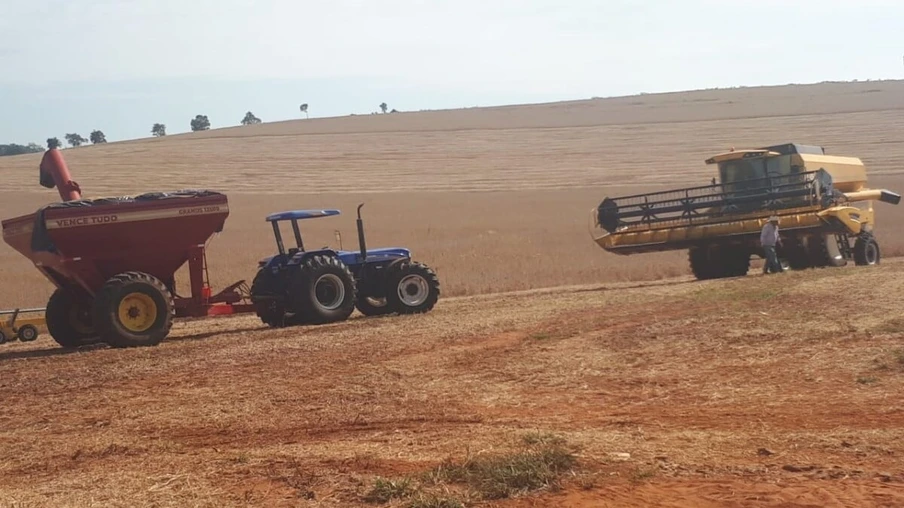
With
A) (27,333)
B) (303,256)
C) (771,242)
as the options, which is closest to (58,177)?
(27,333)

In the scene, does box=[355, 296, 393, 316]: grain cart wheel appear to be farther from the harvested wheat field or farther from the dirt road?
the dirt road

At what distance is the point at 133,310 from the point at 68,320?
5.64 ft

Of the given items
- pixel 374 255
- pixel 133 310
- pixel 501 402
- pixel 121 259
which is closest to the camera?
pixel 501 402

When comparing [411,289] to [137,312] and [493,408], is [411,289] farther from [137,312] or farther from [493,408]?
[493,408]

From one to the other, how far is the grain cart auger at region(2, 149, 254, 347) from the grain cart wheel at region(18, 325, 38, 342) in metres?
1.91

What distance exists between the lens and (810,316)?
42.9 feet

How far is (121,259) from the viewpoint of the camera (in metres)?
14.7

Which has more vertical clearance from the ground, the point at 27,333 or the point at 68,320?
the point at 68,320

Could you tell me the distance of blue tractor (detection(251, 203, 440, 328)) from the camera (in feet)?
53.0

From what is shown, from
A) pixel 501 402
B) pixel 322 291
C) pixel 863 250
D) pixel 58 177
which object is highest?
pixel 58 177

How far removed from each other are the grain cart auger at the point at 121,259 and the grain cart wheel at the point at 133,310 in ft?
0.04

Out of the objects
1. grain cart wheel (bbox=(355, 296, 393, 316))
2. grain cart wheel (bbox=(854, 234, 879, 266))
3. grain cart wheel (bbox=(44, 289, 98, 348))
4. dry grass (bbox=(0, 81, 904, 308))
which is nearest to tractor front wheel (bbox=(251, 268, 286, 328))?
grain cart wheel (bbox=(355, 296, 393, 316))

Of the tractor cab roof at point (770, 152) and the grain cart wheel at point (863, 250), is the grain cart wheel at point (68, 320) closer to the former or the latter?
the tractor cab roof at point (770, 152)

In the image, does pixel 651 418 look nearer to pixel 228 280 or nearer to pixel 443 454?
pixel 443 454
